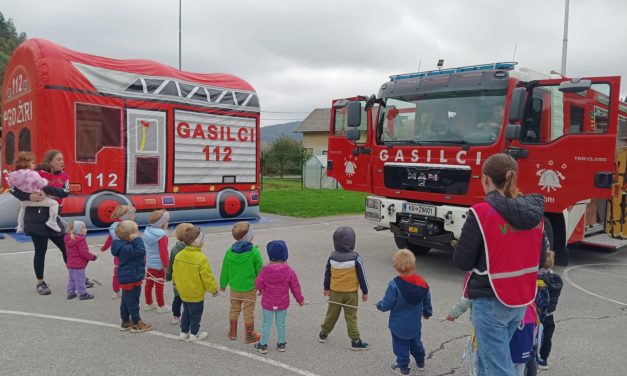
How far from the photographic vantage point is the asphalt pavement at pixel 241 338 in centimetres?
397

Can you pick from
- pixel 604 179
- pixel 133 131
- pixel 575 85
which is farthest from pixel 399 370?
pixel 133 131

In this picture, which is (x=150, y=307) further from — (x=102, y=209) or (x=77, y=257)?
(x=102, y=209)

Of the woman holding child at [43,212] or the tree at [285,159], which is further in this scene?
the tree at [285,159]

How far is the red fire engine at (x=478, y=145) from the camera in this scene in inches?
247

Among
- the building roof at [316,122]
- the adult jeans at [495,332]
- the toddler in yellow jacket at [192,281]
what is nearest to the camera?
the adult jeans at [495,332]

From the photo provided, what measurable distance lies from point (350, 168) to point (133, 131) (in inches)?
212

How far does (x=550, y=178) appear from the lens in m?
6.51

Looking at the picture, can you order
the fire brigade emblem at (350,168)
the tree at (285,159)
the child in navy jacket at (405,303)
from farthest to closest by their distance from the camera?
1. the tree at (285,159)
2. the fire brigade emblem at (350,168)
3. the child in navy jacket at (405,303)

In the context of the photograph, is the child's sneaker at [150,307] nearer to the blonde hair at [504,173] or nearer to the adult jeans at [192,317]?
the adult jeans at [192,317]

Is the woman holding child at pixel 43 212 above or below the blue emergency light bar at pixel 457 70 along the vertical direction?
below

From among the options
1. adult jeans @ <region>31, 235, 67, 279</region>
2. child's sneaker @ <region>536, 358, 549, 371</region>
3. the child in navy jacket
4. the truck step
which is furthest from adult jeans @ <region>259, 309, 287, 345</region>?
the truck step

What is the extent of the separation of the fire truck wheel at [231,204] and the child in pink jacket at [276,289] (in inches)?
333

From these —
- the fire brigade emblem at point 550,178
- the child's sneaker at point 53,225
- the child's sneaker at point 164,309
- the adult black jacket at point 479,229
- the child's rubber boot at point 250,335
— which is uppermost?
the fire brigade emblem at point 550,178

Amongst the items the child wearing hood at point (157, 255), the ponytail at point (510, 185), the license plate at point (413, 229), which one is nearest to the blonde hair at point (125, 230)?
the child wearing hood at point (157, 255)
